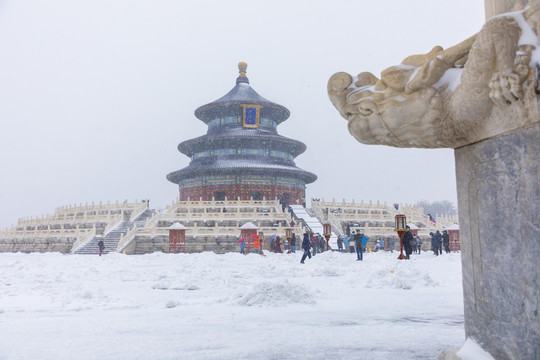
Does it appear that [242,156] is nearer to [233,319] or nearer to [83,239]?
[83,239]

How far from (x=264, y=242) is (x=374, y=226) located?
28.4 ft

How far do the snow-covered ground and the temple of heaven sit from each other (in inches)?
1081

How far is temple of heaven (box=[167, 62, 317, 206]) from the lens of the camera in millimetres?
37406

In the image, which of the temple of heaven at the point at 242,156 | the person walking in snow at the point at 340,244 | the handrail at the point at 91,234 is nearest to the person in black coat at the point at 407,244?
the person walking in snow at the point at 340,244

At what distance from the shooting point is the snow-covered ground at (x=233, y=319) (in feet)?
11.4

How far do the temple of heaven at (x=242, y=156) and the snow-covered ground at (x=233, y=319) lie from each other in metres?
27.5

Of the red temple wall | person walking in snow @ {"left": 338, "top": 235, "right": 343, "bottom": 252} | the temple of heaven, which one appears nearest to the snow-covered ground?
person walking in snow @ {"left": 338, "top": 235, "right": 343, "bottom": 252}

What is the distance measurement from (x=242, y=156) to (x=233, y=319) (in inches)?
1355

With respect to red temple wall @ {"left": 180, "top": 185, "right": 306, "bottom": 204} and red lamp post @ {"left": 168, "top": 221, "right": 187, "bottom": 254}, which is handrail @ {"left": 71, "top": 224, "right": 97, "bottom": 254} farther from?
red temple wall @ {"left": 180, "top": 185, "right": 306, "bottom": 204}

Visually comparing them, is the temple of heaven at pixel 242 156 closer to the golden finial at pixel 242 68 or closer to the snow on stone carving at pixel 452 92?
the golden finial at pixel 242 68

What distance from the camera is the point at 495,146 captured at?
2.38 metres

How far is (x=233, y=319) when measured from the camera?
4.84 m

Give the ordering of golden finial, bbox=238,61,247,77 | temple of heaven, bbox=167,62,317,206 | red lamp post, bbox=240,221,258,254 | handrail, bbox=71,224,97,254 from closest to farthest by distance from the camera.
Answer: red lamp post, bbox=240,221,258,254, handrail, bbox=71,224,97,254, temple of heaven, bbox=167,62,317,206, golden finial, bbox=238,61,247,77

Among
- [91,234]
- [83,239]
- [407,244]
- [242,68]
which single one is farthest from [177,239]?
[242,68]
